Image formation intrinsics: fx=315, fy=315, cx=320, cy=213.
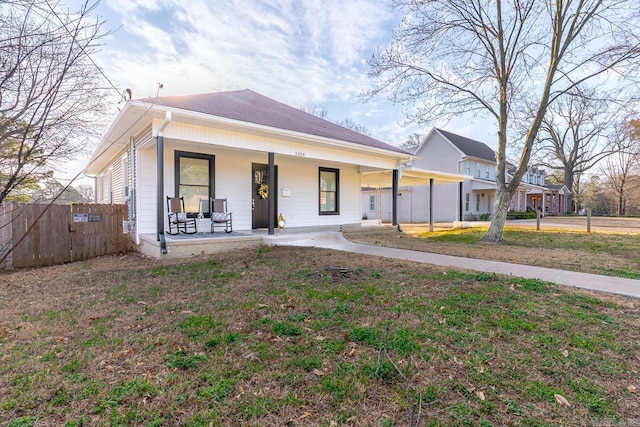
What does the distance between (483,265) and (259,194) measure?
6.50 meters

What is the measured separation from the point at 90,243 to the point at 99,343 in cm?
686

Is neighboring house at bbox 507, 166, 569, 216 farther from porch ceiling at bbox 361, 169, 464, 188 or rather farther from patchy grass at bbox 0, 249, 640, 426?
patchy grass at bbox 0, 249, 640, 426

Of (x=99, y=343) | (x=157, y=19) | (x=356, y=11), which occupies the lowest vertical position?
(x=99, y=343)

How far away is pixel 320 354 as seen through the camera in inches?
102

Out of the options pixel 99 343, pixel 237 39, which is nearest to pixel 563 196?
pixel 237 39

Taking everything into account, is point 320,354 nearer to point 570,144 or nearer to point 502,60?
point 502,60

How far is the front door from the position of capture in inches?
383

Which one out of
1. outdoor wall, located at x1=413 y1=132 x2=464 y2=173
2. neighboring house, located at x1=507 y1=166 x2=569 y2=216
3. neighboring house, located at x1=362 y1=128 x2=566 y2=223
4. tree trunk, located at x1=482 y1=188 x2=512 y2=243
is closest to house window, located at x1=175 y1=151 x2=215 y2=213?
tree trunk, located at x1=482 y1=188 x2=512 y2=243

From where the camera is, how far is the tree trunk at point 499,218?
9.94m

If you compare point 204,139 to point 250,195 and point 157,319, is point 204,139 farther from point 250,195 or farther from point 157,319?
point 157,319

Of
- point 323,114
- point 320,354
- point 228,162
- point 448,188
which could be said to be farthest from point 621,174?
point 320,354

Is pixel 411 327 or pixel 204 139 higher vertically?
pixel 204 139

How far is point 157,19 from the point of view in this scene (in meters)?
5.48

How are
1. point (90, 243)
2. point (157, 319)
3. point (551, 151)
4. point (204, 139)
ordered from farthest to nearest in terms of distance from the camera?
point (551, 151) < point (90, 243) < point (204, 139) < point (157, 319)
